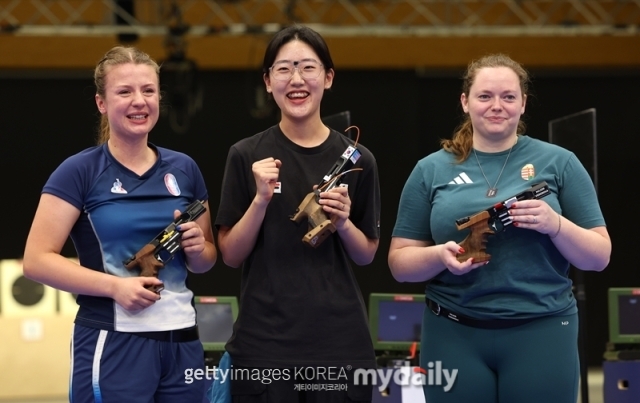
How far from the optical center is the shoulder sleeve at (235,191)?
7.45ft

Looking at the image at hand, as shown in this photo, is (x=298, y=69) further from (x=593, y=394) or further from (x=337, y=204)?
(x=593, y=394)

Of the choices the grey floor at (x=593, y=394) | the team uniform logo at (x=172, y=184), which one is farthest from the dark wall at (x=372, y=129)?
the team uniform logo at (x=172, y=184)

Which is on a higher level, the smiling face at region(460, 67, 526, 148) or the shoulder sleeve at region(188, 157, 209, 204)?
the smiling face at region(460, 67, 526, 148)

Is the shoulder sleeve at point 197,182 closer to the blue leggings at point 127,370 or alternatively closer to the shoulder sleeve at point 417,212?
the blue leggings at point 127,370

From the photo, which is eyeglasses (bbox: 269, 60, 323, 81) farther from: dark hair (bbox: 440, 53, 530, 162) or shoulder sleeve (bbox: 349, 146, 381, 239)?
dark hair (bbox: 440, 53, 530, 162)

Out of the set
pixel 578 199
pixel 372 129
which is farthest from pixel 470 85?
pixel 372 129

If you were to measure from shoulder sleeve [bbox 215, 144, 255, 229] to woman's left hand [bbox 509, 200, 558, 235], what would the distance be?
65 centimetres

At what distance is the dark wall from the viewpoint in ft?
20.6

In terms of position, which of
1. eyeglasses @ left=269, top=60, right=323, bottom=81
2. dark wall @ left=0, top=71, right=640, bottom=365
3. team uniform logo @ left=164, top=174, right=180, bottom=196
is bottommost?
team uniform logo @ left=164, top=174, right=180, bottom=196

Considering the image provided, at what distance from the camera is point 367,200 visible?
7.64 feet

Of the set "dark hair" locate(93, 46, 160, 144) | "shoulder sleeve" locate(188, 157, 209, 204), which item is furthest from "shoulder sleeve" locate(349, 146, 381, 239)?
"dark hair" locate(93, 46, 160, 144)

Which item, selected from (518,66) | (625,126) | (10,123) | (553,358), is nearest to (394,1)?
(625,126)

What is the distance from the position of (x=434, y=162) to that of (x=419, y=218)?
0.52 feet

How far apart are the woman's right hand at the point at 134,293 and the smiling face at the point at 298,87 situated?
0.54m
